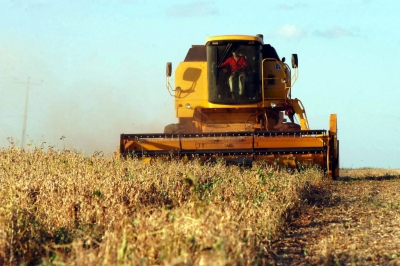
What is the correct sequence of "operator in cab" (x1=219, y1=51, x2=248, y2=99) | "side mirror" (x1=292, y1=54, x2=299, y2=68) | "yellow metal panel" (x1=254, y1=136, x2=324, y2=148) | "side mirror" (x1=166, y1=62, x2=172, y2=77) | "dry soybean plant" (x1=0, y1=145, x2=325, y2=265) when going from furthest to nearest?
"operator in cab" (x1=219, y1=51, x2=248, y2=99) → "side mirror" (x1=166, y1=62, x2=172, y2=77) → "side mirror" (x1=292, y1=54, x2=299, y2=68) → "yellow metal panel" (x1=254, y1=136, x2=324, y2=148) → "dry soybean plant" (x1=0, y1=145, x2=325, y2=265)

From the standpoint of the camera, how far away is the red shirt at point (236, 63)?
14828 millimetres

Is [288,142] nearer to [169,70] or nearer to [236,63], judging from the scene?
[236,63]

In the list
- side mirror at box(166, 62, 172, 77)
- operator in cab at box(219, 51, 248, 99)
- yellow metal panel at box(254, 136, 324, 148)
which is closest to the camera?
yellow metal panel at box(254, 136, 324, 148)

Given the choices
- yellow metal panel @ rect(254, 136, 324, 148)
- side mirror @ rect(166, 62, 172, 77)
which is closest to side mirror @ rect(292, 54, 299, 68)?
yellow metal panel @ rect(254, 136, 324, 148)

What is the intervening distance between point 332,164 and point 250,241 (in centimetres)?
844

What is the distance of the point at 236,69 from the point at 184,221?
10715 mm

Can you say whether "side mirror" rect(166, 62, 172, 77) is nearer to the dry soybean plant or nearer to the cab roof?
the cab roof

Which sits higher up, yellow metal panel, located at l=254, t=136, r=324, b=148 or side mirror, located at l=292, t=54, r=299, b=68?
side mirror, located at l=292, t=54, r=299, b=68

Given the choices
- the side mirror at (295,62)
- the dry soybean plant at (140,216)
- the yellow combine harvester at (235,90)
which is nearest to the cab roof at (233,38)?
the yellow combine harvester at (235,90)

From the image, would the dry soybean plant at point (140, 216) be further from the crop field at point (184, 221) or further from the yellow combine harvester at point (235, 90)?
the yellow combine harvester at point (235, 90)

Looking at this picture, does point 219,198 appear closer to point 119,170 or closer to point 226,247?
point 119,170

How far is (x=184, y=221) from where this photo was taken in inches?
171

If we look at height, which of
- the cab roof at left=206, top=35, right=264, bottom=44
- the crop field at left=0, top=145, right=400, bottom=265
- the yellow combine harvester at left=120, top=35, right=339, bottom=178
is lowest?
the crop field at left=0, top=145, right=400, bottom=265

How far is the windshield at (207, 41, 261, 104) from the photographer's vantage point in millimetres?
14703
